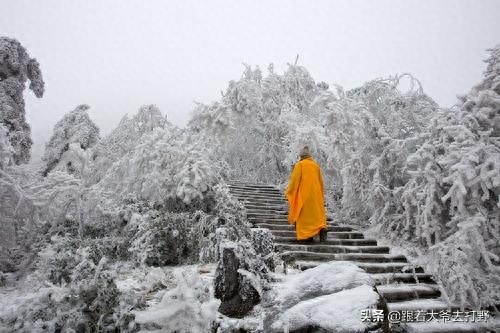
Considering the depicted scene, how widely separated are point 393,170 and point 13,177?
7105mm

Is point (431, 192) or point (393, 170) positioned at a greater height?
point (393, 170)

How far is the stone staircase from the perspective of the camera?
4.48 meters

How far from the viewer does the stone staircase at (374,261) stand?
4484mm

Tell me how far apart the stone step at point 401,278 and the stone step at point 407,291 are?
101mm

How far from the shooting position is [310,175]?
623 centimetres

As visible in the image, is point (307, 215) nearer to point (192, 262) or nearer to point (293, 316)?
point (192, 262)

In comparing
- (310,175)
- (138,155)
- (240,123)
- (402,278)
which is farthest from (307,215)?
(240,123)

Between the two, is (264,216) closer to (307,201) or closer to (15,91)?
(307,201)

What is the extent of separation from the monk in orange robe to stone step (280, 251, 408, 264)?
0.46 meters

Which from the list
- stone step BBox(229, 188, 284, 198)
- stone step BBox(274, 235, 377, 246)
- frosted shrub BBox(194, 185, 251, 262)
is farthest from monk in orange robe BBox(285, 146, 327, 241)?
stone step BBox(229, 188, 284, 198)

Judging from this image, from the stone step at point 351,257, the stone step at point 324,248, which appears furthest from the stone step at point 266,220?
the stone step at point 351,257

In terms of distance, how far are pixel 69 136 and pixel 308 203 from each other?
15.3 metres

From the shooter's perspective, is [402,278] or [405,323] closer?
[405,323]

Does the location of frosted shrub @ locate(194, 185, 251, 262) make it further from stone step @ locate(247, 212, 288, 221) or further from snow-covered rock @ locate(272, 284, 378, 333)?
snow-covered rock @ locate(272, 284, 378, 333)
